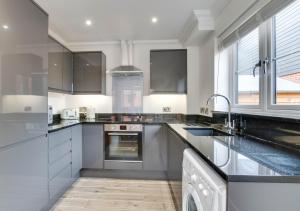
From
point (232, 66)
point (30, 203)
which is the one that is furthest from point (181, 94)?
point (30, 203)

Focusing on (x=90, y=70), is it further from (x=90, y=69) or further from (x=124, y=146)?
(x=124, y=146)

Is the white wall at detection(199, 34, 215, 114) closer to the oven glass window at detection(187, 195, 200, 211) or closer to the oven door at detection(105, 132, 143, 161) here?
the oven door at detection(105, 132, 143, 161)

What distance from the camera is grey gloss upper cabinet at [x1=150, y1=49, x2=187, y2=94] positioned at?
3490 mm

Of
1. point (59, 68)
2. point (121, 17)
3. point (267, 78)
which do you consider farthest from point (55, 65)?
point (267, 78)

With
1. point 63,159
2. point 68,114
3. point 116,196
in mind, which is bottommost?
point 116,196

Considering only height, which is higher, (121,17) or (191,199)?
(121,17)

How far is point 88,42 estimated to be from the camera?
12.6 feet

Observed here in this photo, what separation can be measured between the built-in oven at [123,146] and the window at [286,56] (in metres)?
2.05

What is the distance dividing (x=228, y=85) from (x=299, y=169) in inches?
75.0

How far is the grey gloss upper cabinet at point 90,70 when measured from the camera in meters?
3.56

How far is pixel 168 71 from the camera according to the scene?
3502 millimetres

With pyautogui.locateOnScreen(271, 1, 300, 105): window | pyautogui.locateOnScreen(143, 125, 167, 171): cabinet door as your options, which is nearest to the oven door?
pyautogui.locateOnScreen(143, 125, 167, 171): cabinet door

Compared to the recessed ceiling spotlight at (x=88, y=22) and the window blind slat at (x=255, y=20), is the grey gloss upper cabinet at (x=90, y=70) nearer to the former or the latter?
the recessed ceiling spotlight at (x=88, y=22)

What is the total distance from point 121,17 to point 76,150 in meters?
2.03
